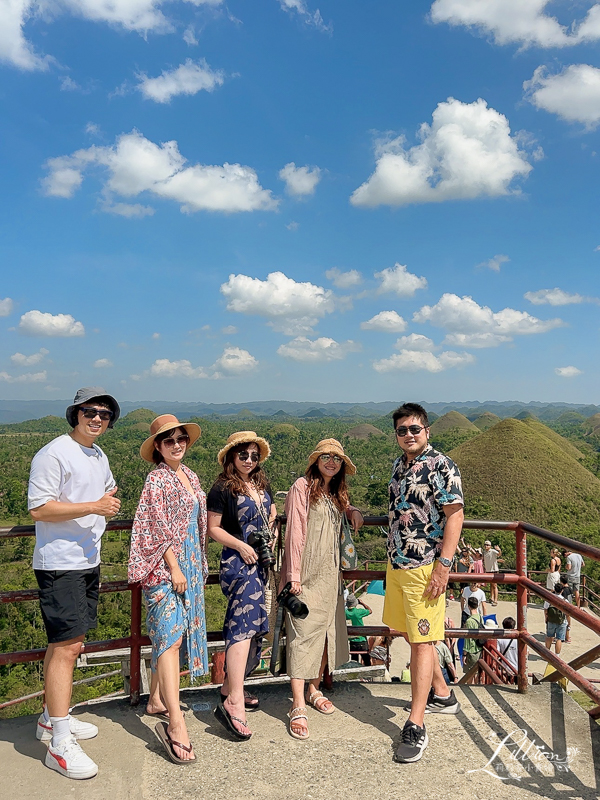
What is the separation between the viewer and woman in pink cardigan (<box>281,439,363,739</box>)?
10.1 feet

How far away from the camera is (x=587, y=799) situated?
239 cm

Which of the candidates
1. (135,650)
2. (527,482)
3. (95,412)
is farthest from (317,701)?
(527,482)

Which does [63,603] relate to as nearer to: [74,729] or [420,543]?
[74,729]

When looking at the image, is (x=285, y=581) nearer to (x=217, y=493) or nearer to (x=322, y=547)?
(x=322, y=547)

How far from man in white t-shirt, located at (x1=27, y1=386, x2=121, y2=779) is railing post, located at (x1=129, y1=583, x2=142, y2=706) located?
1.43ft

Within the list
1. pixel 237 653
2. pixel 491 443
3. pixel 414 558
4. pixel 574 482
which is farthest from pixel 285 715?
pixel 491 443

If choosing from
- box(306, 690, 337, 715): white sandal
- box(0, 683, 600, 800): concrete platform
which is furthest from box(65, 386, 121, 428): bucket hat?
box(306, 690, 337, 715): white sandal

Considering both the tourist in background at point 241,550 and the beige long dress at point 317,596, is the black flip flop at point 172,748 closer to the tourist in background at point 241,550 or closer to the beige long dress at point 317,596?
the tourist in background at point 241,550

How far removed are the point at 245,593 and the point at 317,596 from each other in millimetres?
416

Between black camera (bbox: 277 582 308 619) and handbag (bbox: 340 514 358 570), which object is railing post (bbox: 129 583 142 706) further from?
handbag (bbox: 340 514 358 570)

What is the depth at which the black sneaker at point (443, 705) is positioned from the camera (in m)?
3.08

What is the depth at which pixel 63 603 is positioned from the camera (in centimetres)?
258

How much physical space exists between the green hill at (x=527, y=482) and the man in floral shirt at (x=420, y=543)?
39.8 metres

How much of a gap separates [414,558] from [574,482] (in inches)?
2260
